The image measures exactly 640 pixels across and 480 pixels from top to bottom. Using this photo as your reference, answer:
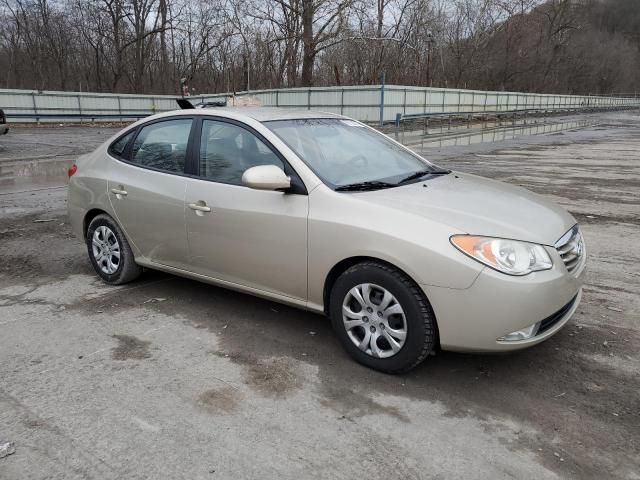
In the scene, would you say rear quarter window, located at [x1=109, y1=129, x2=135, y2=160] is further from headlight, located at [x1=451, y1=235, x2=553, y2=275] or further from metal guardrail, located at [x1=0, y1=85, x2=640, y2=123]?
metal guardrail, located at [x1=0, y1=85, x2=640, y2=123]

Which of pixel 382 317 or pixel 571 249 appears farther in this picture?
pixel 571 249

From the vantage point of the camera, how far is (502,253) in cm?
306

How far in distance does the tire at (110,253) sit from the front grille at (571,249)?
11.4ft

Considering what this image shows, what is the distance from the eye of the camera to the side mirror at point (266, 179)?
11.7 feet

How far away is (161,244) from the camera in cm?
454

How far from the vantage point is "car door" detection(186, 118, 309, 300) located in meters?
3.68

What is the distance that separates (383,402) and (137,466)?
132 cm

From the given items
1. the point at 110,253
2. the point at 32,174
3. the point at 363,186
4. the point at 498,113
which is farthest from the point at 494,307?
the point at 498,113

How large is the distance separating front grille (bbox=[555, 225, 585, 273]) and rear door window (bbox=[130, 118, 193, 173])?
278 centimetres

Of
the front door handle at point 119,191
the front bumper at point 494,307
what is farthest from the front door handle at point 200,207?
the front bumper at point 494,307

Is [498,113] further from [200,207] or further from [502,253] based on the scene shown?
[502,253]

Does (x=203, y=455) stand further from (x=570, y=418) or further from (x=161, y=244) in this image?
(x=161, y=244)

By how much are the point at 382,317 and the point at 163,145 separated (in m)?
2.47

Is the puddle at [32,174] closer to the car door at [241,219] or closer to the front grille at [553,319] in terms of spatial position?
A: the car door at [241,219]
